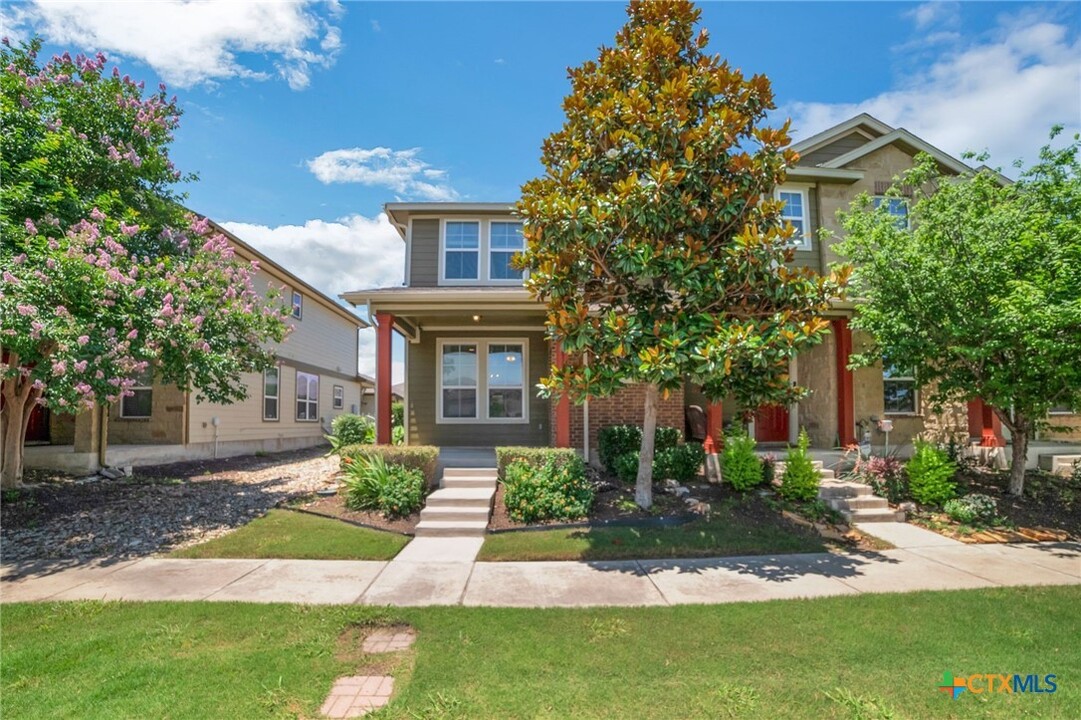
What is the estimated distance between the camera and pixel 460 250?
472 inches

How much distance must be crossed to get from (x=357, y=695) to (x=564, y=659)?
1275 mm

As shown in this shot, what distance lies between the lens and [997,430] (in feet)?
38.3

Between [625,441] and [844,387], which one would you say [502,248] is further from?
[844,387]

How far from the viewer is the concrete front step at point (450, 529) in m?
7.02

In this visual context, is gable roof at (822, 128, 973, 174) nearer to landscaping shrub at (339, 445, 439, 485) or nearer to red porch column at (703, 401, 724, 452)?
red porch column at (703, 401, 724, 452)

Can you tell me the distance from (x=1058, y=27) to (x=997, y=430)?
7.67m

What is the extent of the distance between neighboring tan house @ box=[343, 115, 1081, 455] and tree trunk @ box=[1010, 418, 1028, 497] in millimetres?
2624

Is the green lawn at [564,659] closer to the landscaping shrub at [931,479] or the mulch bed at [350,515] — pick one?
the mulch bed at [350,515]

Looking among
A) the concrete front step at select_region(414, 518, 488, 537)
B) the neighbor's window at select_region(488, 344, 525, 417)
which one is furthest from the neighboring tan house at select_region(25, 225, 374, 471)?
the concrete front step at select_region(414, 518, 488, 537)

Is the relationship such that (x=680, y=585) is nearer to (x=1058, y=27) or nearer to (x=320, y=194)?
(x=1058, y=27)

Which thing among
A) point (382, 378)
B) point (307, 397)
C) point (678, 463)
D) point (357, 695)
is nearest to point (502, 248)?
point (382, 378)

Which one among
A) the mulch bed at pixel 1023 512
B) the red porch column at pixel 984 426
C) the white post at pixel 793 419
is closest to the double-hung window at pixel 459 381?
the white post at pixel 793 419

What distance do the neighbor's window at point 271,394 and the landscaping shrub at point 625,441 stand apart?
36.4ft

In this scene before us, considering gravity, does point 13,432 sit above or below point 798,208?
below
